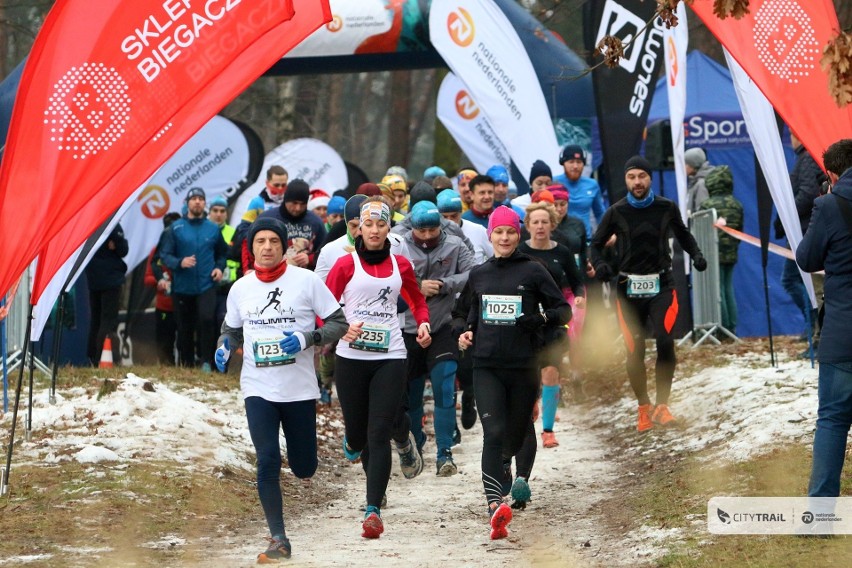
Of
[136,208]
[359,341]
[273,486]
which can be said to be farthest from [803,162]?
[136,208]

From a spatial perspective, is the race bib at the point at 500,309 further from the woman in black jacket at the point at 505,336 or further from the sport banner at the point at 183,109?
the sport banner at the point at 183,109

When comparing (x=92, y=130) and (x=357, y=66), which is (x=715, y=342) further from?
(x=92, y=130)

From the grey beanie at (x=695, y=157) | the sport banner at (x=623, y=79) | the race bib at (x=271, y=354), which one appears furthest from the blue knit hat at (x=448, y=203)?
the grey beanie at (x=695, y=157)

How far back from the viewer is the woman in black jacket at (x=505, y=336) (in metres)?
9.19

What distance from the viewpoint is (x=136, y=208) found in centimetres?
1908

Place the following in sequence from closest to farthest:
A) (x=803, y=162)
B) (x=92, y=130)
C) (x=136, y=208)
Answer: (x=92, y=130)
(x=803, y=162)
(x=136, y=208)

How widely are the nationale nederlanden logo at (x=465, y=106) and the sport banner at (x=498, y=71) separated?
282 centimetres

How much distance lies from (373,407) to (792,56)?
12.1 feet

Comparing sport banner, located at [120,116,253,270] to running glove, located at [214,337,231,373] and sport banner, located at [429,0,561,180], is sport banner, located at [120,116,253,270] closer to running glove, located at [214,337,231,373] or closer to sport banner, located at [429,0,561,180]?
sport banner, located at [429,0,561,180]

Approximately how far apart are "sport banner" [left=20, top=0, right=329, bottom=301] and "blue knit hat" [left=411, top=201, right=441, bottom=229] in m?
2.09

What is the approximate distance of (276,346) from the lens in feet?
27.4

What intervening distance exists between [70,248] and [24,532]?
1821mm

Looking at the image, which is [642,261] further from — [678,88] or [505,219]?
[505,219]

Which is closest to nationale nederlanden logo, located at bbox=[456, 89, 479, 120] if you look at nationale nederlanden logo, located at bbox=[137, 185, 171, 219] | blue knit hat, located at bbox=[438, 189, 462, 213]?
nationale nederlanden logo, located at bbox=[137, 185, 171, 219]
